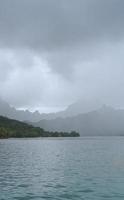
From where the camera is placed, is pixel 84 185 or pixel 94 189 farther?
pixel 84 185

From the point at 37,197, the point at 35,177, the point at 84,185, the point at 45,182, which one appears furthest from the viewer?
the point at 35,177

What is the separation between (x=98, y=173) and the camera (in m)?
72.2

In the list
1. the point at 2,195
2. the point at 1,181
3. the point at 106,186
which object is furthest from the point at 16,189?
the point at 106,186

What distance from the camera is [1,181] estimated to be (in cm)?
6150

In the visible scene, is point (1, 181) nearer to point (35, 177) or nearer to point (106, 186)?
point (35, 177)

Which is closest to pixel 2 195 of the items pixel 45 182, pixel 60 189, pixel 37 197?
pixel 37 197

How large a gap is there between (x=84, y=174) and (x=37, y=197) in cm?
2514

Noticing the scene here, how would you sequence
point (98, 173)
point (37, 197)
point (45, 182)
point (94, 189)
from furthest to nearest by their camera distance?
point (98, 173), point (45, 182), point (94, 189), point (37, 197)

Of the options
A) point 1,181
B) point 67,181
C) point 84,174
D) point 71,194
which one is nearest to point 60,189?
point 71,194

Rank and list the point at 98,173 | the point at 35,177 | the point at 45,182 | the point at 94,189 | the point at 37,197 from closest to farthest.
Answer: the point at 37,197 < the point at 94,189 < the point at 45,182 < the point at 35,177 < the point at 98,173

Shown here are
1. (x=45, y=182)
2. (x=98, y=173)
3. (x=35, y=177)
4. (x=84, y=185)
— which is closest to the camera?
(x=84, y=185)

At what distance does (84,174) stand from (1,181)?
17635 millimetres

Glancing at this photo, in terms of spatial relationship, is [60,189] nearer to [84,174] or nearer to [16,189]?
[16,189]

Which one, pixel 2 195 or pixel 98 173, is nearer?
pixel 2 195
